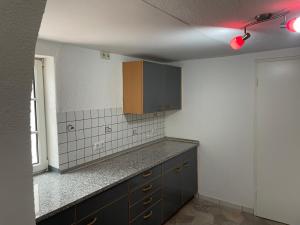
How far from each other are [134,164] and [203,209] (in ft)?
4.53

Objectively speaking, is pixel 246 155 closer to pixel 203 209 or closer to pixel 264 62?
pixel 203 209

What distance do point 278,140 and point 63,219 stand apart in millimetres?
2527

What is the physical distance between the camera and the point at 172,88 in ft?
10.9

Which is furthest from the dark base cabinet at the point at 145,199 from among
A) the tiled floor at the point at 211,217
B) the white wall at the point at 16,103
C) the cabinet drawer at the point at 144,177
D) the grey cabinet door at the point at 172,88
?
the white wall at the point at 16,103

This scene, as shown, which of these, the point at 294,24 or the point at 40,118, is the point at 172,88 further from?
the point at 294,24

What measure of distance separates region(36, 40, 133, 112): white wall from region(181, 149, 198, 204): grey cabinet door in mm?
1261

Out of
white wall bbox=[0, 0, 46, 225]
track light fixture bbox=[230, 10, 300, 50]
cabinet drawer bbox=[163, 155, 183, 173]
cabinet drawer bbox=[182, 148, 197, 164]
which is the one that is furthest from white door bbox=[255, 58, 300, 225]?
white wall bbox=[0, 0, 46, 225]

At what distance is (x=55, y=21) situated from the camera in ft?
4.94

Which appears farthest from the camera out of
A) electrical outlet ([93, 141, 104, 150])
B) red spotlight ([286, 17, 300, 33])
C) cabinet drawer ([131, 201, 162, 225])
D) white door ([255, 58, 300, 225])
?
white door ([255, 58, 300, 225])

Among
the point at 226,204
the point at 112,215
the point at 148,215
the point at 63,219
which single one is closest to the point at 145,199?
the point at 148,215

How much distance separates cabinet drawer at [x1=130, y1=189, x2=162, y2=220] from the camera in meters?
2.28

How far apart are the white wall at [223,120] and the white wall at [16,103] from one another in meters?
2.90

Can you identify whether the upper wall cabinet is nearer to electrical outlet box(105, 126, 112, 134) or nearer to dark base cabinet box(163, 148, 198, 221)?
electrical outlet box(105, 126, 112, 134)

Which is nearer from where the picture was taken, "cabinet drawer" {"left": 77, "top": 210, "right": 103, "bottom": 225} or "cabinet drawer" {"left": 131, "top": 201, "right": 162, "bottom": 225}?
"cabinet drawer" {"left": 77, "top": 210, "right": 103, "bottom": 225}
